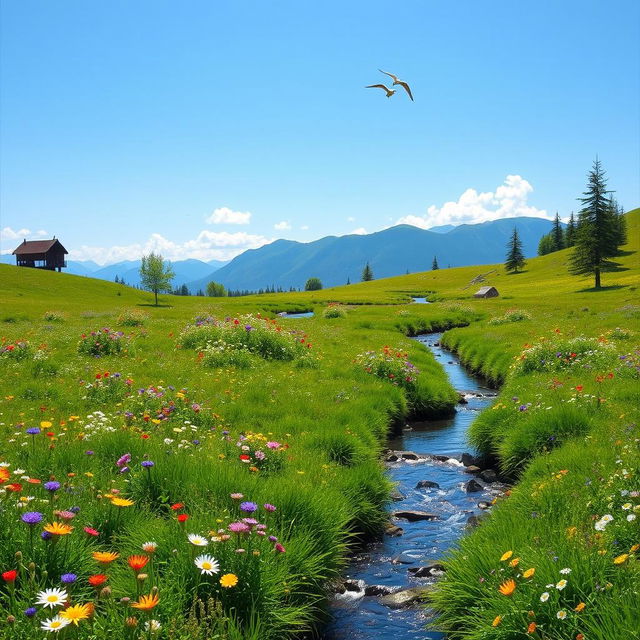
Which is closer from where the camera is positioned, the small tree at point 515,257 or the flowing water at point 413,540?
the flowing water at point 413,540

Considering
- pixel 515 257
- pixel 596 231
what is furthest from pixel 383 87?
pixel 515 257

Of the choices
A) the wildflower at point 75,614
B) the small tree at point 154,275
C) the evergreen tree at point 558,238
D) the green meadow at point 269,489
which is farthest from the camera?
the evergreen tree at point 558,238

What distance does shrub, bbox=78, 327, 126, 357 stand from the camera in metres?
19.1

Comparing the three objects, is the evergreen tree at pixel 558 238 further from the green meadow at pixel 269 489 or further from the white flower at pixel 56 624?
the white flower at pixel 56 624

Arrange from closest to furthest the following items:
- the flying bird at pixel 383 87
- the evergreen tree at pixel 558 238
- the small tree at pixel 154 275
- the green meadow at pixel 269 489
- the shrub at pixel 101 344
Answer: the green meadow at pixel 269 489, the flying bird at pixel 383 87, the shrub at pixel 101 344, the small tree at pixel 154 275, the evergreen tree at pixel 558 238

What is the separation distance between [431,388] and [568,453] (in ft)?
→ 28.3

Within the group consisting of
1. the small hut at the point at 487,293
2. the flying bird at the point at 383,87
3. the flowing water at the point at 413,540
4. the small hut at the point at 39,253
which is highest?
the small hut at the point at 39,253

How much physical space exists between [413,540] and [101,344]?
47.8 ft

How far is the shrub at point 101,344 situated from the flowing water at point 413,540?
1100 cm

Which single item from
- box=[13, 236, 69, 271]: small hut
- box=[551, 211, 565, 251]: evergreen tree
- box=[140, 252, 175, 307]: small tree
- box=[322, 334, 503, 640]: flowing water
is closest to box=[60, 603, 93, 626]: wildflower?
box=[322, 334, 503, 640]: flowing water

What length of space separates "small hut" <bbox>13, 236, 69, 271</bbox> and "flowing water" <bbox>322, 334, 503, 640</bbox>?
135707 mm

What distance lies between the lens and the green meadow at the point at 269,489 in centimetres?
446

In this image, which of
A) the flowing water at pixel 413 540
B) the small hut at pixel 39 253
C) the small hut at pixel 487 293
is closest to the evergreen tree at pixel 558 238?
the small hut at pixel 487 293

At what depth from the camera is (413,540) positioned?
341 inches
